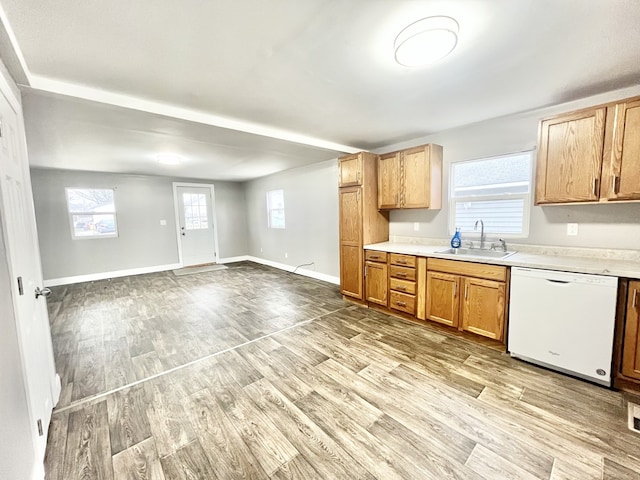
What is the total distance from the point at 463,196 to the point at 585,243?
121 centimetres

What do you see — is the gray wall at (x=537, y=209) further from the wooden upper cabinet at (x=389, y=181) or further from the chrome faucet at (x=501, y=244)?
the wooden upper cabinet at (x=389, y=181)

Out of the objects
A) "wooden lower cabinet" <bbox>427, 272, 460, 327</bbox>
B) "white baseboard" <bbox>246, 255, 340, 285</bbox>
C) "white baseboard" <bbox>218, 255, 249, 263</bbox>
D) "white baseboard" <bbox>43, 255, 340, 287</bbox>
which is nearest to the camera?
"wooden lower cabinet" <bbox>427, 272, 460, 327</bbox>

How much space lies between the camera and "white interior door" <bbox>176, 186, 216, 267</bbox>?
667 cm

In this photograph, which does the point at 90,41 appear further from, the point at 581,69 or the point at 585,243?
the point at 585,243

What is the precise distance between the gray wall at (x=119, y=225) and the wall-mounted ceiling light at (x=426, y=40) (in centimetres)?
630

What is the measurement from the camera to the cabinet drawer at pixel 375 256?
11.5 feet

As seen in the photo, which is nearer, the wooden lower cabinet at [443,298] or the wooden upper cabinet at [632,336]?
the wooden upper cabinet at [632,336]

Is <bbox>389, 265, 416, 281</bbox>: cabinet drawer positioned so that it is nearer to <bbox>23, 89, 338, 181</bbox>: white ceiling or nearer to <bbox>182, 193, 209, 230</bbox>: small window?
<bbox>23, 89, 338, 181</bbox>: white ceiling

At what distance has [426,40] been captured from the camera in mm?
1534

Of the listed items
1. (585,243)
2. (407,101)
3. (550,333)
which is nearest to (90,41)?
(407,101)

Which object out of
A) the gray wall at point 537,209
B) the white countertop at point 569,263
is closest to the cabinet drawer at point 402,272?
the white countertop at point 569,263

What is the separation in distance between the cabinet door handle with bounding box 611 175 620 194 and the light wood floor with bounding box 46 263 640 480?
1535 mm

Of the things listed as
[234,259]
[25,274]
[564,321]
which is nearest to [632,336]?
[564,321]

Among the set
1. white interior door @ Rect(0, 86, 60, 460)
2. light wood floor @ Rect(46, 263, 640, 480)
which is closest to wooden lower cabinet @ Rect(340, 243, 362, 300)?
light wood floor @ Rect(46, 263, 640, 480)
